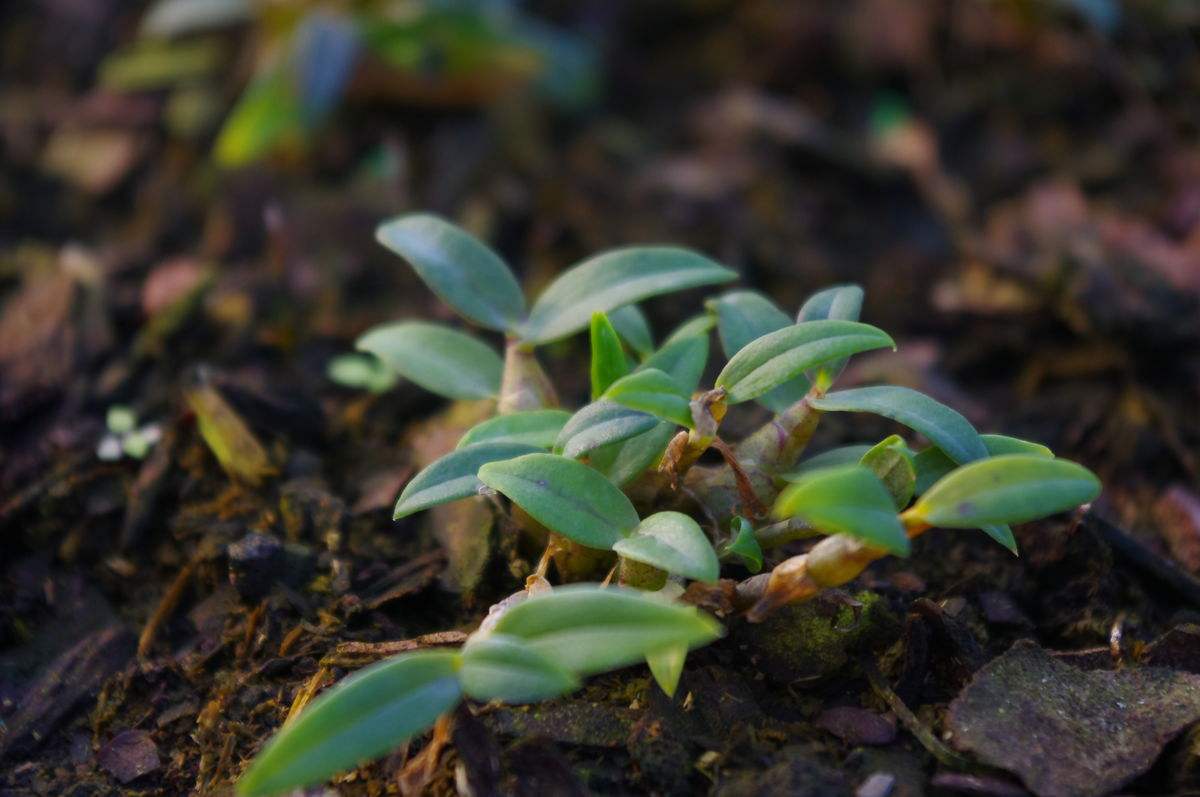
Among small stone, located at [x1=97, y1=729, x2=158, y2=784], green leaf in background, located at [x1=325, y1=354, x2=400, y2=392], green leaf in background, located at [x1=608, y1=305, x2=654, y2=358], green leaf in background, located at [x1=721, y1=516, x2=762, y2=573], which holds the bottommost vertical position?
small stone, located at [x1=97, y1=729, x2=158, y2=784]

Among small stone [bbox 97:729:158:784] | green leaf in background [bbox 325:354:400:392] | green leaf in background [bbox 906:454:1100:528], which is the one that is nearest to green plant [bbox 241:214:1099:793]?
green leaf in background [bbox 906:454:1100:528]

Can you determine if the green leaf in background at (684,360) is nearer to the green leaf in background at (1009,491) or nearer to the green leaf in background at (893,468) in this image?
the green leaf in background at (893,468)

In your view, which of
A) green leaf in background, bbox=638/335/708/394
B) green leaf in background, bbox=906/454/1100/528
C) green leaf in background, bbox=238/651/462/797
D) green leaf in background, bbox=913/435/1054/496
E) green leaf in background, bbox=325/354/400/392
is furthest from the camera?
green leaf in background, bbox=325/354/400/392

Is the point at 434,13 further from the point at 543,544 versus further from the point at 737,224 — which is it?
the point at 543,544

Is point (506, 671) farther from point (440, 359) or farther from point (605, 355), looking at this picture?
Result: point (440, 359)

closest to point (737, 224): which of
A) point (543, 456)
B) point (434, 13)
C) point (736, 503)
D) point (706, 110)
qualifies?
point (706, 110)

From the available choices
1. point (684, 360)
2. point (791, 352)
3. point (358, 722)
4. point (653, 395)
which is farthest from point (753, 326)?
point (358, 722)

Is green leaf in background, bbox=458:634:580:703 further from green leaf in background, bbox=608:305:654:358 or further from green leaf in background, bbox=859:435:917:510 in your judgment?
green leaf in background, bbox=608:305:654:358

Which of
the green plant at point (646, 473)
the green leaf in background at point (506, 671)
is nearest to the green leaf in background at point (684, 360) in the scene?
the green plant at point (646, 473)
